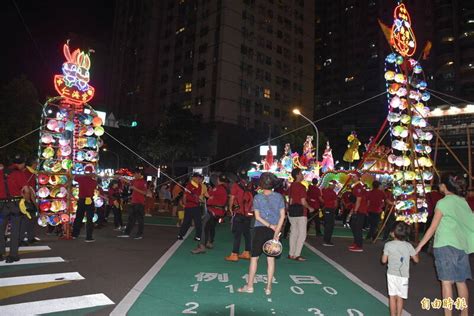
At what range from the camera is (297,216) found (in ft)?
28.8

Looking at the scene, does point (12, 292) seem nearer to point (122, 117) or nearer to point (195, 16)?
point (195, 16)

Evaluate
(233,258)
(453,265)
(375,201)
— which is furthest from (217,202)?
(453,265)

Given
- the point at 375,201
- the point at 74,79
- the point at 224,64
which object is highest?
the point at 224,64

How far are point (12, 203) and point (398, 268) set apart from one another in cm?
727

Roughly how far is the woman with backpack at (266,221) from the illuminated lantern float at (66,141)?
7059mm

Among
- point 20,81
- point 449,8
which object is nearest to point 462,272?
point 20,81

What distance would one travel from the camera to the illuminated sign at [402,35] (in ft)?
41.0

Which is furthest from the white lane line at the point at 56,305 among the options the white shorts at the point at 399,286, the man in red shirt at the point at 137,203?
the man in red shirt at the point at 137,203

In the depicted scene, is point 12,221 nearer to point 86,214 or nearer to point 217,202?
point 86,214

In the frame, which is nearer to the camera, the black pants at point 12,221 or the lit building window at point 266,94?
the black pants at point 12,221

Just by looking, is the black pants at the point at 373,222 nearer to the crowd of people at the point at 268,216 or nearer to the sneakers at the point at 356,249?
the crowd of people at the point at 268,216

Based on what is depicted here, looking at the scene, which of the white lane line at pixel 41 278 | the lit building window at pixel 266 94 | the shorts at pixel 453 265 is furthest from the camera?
the lit building window at pixel 266 94

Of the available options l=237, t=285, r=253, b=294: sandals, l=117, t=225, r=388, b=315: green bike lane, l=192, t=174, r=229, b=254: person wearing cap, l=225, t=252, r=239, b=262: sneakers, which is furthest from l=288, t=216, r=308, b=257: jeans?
l=237, t=285, r=253, b=294: sandals

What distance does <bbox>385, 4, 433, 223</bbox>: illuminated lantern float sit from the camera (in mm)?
12180
